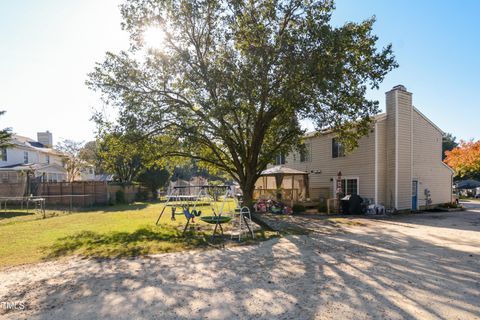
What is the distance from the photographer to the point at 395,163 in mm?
17359

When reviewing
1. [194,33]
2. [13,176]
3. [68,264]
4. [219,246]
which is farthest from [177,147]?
[13,176]

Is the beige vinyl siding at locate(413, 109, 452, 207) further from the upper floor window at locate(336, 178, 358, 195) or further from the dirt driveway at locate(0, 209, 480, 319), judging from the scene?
the dirt driveway at locate(0, 209, 480, 319)

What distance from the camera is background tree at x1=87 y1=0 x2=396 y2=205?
11.1 m

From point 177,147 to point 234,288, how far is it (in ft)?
34.6

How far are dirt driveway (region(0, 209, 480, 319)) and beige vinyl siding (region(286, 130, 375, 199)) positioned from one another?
9819 mm

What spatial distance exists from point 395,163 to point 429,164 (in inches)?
164

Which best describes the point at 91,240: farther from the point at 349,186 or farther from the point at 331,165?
the point at 331,165

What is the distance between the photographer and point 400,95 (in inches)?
698

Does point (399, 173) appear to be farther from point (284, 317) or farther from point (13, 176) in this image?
point (13, 176)

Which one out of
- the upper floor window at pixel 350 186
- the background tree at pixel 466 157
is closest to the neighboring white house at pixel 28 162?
the upper floor window at pixel 350 186

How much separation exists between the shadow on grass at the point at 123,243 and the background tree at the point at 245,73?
450 centimetres

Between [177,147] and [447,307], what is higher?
[177,147]

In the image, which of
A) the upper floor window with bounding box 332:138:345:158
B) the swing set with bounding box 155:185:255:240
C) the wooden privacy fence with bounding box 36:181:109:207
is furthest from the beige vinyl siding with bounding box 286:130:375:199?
the wooden privacy fence with bounding box 36:181:109:207

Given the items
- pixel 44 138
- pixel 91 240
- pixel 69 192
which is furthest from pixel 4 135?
pixel 44 138
